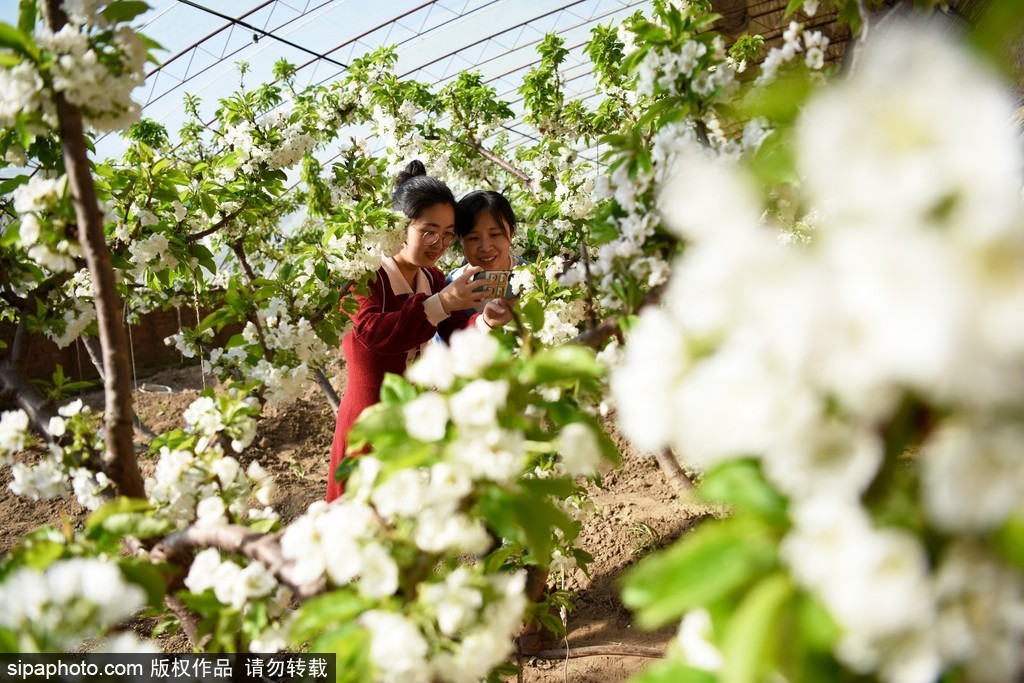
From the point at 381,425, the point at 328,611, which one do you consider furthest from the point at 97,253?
the point at 328,611

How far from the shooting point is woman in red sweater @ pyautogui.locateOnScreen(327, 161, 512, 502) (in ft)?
8.16

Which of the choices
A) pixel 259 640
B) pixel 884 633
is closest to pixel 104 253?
pixel 259 640

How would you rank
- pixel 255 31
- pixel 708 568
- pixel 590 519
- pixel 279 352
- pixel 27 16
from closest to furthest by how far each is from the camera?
pixel 708 568
pixel 27 16
pixel 279 352
pixel 590 519
pixel 255 31

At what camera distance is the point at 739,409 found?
1.58 feet

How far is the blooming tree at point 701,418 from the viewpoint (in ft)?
1.43

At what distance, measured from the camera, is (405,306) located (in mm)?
2516

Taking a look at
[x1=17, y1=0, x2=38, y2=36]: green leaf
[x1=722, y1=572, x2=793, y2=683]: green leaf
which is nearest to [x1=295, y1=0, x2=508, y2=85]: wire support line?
[x1=17, y1=0, x2=38, y2=36]: green leaf

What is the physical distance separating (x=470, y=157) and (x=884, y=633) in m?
4.82

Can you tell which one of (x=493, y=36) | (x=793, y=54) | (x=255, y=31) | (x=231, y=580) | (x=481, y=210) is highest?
(x=493, y=36)

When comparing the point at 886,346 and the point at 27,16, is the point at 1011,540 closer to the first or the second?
the point at 886,346

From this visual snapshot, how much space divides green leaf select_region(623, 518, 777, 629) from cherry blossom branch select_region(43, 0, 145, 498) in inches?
42.7

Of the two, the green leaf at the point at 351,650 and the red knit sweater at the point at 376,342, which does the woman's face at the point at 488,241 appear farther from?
the green leaf at the point at 351,650

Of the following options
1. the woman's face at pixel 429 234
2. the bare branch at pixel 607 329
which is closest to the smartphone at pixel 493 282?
the woman's face at pixel 429 234

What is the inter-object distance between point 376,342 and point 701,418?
6.94 feet
